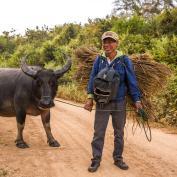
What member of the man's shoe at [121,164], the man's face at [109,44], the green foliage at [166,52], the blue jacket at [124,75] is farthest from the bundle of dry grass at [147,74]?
Result: the green foliage at [166,52]

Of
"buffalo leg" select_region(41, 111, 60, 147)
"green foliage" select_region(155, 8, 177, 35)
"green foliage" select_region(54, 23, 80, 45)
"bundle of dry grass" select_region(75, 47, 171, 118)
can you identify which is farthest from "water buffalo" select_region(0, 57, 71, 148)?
"green foliage" select_region(54, 23, 80, 45)

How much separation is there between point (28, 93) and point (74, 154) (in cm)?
146

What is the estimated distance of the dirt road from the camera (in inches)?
273

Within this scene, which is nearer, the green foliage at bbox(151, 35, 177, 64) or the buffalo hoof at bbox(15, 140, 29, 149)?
the buffalo hoof at bbox(15, 140, 29, 149)

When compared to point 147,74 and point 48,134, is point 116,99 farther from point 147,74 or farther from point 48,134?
point 48,134

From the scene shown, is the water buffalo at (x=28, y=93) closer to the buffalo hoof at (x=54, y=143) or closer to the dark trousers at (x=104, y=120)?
the buffalo hoof at (x=54, y=143)

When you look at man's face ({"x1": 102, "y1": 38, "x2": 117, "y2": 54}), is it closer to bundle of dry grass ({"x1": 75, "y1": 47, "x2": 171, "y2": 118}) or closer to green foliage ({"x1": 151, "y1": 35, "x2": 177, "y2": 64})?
bundle of dry grass ({"x1": 75, "y1": 47, "x2": 171, "y2": 118})

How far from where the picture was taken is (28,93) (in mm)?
8664

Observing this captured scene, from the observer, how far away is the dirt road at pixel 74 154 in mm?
6934

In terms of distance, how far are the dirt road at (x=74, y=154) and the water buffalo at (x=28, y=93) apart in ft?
1.48

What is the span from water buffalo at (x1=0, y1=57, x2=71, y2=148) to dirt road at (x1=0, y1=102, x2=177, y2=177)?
0.45 metres

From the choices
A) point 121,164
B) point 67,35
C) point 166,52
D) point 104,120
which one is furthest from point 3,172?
point 67,35

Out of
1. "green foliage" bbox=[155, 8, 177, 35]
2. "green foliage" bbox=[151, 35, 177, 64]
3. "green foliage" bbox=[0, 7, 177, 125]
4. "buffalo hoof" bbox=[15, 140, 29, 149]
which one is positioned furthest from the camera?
"green foliage" bbox=[155, 8, 177, 35]

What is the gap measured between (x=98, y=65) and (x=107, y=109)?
664 millimetres
